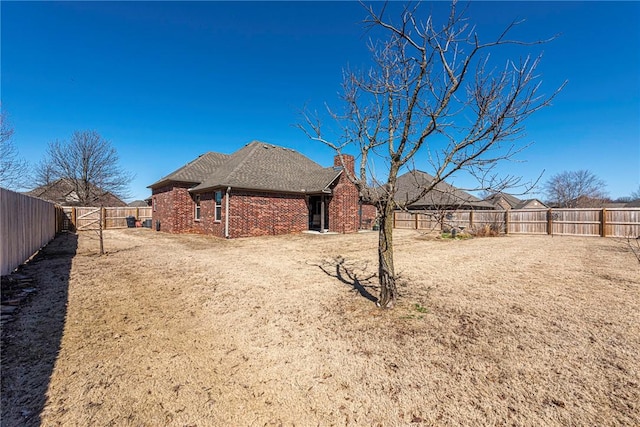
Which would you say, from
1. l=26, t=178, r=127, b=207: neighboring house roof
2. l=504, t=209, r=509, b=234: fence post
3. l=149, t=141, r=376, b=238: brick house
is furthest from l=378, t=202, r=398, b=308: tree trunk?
l=26, t=178, r=127, b=207: neighboring house roof

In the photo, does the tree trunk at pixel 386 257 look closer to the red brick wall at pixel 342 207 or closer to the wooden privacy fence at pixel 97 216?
the red brick wall at pixel 342 207

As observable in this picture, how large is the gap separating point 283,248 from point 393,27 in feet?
29.2

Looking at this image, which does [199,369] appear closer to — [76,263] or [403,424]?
[403,424]

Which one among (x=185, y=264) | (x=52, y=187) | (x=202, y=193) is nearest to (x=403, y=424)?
(x=185, y=264)

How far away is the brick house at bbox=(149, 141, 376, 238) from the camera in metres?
15.1

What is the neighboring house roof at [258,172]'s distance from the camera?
51.6ft

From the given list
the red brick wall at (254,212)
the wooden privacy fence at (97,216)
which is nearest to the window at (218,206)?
the red brick wall at (254,212)

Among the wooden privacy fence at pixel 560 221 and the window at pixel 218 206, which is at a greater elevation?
the window at pixel 218 206

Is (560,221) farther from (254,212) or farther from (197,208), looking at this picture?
(197,208)

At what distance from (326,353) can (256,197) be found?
12961mm

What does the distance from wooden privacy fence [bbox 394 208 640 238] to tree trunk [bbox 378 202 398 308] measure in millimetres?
9941

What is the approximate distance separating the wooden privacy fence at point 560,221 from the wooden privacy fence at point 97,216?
2022 centimetres

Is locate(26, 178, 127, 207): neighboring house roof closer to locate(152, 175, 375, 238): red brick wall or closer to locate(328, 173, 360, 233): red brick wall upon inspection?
locate(152, 175, 375, 238): red brick wall

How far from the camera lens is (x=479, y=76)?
3656 mm
